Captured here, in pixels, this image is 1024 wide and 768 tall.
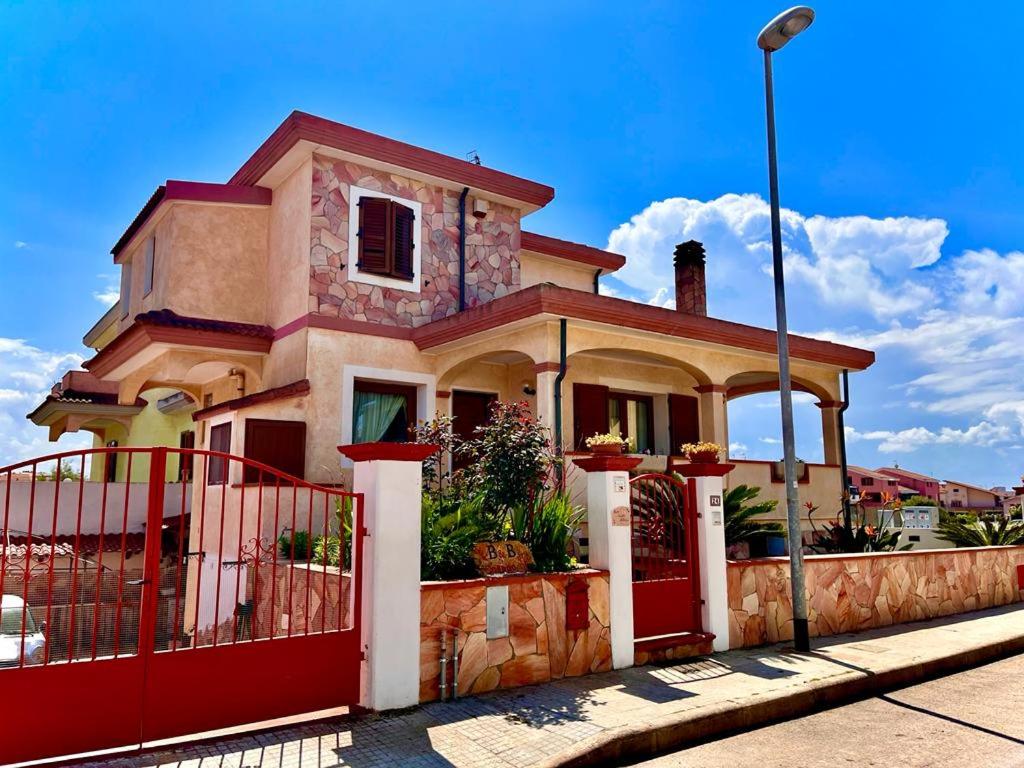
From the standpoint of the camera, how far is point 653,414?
17125 millimetres

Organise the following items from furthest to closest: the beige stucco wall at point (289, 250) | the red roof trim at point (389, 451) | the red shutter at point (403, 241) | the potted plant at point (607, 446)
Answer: the red shutter at point (403, 241) < the beige stucco wall at point (289, 250) < the potted plant at point (607, 446) < the red roof trim at point (389, 451)

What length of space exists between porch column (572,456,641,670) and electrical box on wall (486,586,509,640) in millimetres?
1374

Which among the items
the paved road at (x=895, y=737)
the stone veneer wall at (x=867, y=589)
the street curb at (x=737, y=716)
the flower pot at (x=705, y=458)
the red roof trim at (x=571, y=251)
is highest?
the red roof trim at (x=571, y=251)

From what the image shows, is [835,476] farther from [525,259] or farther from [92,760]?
[92,760]

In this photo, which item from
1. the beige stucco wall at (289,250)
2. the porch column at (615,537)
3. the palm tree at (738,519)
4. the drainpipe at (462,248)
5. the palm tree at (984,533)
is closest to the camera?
the porch column at (615,537)

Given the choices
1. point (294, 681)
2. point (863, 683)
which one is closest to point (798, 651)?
point (863, 683)

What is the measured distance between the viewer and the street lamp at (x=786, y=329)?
8.91m

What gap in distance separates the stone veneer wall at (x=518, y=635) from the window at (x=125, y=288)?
12873 mm

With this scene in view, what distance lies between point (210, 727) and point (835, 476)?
13466 mm

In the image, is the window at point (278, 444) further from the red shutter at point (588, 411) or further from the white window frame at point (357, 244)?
the red shutter at point (588, 411)

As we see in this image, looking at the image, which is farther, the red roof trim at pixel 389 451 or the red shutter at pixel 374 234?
the red shutter at pixel 374 234

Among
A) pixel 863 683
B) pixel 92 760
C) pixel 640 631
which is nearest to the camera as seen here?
pixel 92 760

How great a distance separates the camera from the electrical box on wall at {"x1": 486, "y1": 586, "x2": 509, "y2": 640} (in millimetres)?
7234

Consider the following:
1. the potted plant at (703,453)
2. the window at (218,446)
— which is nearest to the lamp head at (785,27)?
the potted plant at (703,453)
